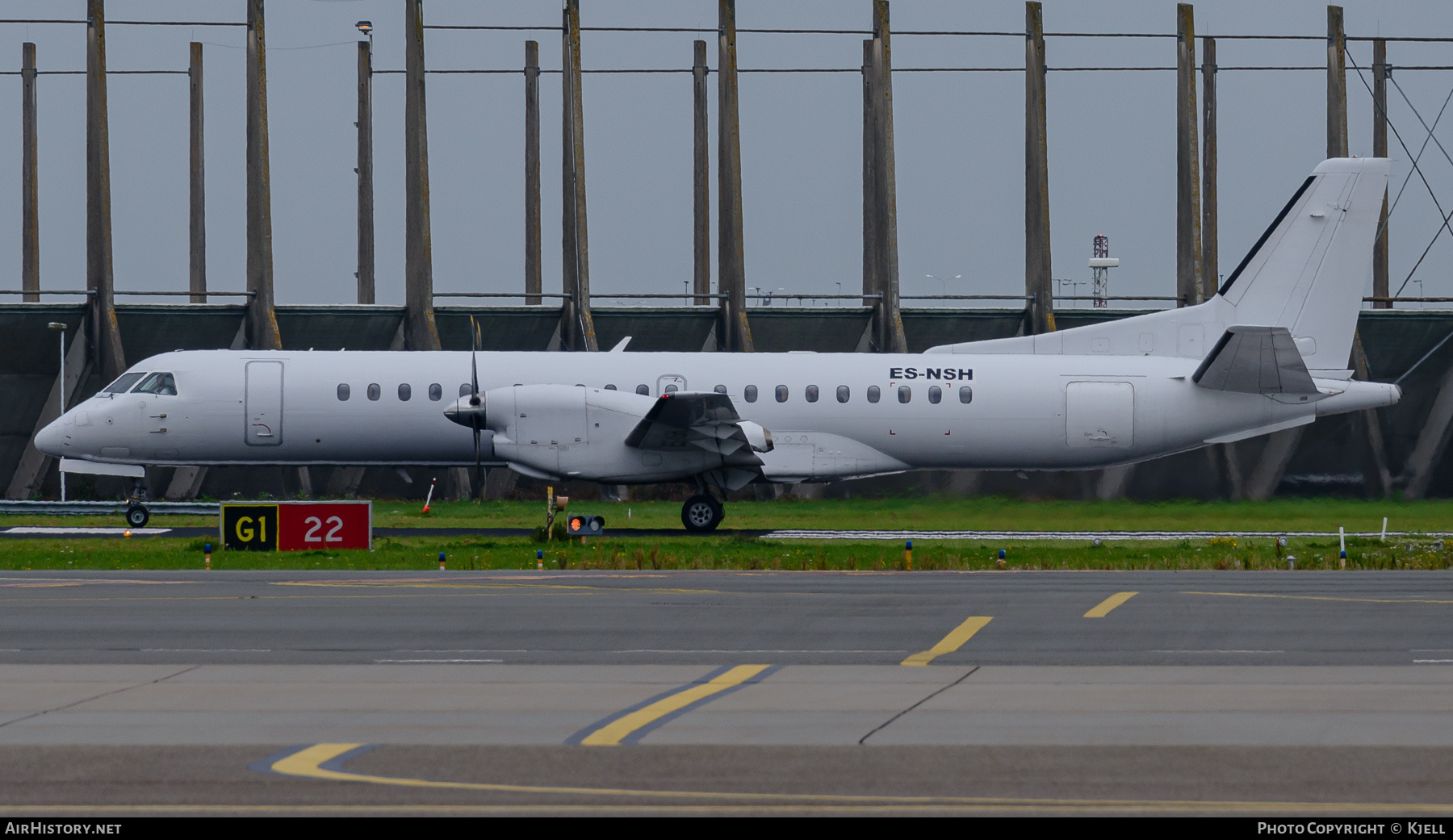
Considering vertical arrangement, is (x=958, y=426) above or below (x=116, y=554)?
above

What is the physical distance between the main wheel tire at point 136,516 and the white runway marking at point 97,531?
12 cm

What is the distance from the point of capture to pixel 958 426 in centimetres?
3098

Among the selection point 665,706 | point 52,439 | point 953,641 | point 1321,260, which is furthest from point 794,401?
point 665,706

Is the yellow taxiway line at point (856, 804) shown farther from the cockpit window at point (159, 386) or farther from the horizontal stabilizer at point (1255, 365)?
the cockpit window at point (159, 386)

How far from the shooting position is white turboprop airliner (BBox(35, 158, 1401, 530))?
29250 millimetres

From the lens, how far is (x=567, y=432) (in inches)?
1136

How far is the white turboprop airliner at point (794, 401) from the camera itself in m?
29.2

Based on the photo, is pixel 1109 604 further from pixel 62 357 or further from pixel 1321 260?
pixel 62 357

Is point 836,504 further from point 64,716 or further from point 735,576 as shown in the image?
point 64,716

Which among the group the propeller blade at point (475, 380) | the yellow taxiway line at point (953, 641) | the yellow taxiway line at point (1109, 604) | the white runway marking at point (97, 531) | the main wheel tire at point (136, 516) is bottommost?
the yellow taxiway line at point (1109, 604)

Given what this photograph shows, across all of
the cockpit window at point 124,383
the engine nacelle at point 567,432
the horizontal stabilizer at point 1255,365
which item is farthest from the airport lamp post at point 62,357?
the horizontal stabilizer at point 1255,365

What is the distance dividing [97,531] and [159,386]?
131 inches
